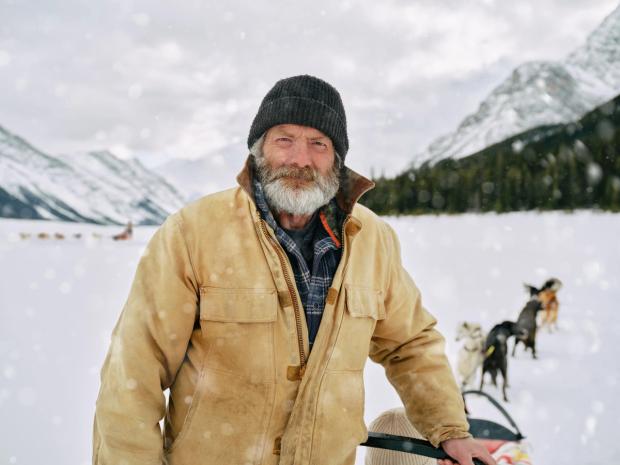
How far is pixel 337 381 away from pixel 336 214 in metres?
0.79

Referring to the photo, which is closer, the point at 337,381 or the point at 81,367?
the point at 337,381

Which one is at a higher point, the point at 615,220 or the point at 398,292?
the point at 615,220

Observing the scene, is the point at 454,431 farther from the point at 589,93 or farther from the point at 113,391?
the point at 589,93

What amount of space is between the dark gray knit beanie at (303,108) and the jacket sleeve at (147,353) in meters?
0.71

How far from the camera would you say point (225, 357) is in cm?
181

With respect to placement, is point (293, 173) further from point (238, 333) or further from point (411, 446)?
point (411, 446)

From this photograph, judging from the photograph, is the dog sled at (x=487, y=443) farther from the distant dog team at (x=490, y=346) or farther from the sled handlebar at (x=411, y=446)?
the distant dog team at (x=490, y=346)

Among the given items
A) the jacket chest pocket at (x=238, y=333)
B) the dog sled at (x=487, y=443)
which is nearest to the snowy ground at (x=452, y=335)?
the dog sled at (x=487, y=443)

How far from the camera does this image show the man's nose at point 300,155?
2.17m

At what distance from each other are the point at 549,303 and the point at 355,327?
7601 millimetres

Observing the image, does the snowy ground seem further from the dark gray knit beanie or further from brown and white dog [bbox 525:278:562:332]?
the dark gray knit beanie

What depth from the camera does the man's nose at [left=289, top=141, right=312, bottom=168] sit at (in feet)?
7.13

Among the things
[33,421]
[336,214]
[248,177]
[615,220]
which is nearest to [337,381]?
[336,214]

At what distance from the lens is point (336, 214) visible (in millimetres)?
2297
